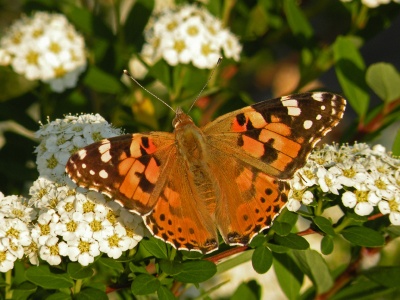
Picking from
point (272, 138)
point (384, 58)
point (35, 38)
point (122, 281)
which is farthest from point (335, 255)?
point (384, 58)

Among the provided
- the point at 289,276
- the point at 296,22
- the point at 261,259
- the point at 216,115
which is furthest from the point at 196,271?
the point at 296,22

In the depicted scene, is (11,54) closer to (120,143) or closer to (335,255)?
(120,143)

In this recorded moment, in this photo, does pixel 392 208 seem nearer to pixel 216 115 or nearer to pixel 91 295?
pixel 91 295

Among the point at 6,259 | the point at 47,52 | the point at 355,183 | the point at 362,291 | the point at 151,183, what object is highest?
the point at 355,183

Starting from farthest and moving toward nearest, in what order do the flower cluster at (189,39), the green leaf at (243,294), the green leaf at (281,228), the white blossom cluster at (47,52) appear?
1. the white blossom cluster at (47,52)
2. the flower cluster at (189,39)
3. the green leaf at (243,294)
4. the green leaf at (281,228)

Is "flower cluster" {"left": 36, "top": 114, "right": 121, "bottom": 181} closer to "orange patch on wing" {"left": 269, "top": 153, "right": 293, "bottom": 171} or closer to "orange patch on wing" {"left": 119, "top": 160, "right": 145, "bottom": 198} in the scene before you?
"orange patch on wing" {"left": 119, "top": 160, "right": 145, "bottom": 198}

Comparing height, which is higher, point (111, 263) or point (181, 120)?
point (181, 120)

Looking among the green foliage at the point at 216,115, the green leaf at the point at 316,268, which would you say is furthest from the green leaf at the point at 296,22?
the green leaf at the point at 316,268

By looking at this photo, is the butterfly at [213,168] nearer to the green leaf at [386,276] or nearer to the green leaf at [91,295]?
the green leaf at [91,295]
